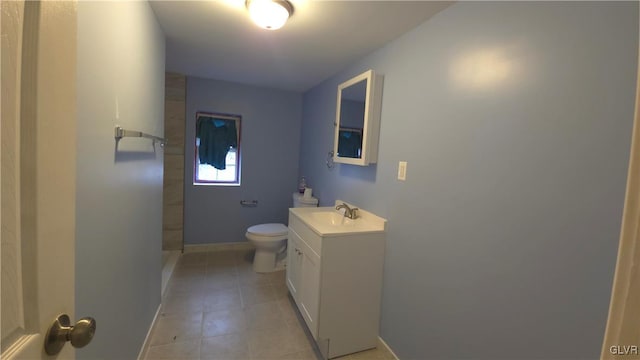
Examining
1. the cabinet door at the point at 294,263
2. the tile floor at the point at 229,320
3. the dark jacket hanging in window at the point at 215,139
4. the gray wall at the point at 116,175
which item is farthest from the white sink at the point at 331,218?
the dark jacket hanging in window at the point at 215,139

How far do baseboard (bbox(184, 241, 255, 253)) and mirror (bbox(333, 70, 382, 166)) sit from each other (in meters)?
2.01

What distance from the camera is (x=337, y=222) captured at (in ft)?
7.35

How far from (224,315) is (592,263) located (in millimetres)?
2251

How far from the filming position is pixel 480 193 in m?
1.30

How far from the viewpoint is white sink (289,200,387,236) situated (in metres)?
1.82

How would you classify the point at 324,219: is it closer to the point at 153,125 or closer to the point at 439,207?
the point at 439,207

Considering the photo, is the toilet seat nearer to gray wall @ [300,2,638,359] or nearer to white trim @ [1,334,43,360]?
gray wall @ [300,2,638,359]

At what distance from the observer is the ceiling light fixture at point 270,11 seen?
1.46 meters

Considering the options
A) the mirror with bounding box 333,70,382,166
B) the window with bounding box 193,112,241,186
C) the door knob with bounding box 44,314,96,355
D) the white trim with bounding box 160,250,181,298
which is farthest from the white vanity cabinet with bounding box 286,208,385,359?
the window with bounding box 193,112,241,186

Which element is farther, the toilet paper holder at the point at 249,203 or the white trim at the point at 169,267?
the toilet paper holder at the point at 249,203

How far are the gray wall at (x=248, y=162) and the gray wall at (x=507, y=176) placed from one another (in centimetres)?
204

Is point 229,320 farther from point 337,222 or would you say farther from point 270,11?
point 270,11

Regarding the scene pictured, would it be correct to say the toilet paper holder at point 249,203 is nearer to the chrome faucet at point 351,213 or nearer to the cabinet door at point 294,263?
the cabinet door at point 294,263

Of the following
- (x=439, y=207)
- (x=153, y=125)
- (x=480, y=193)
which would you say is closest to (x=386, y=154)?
(x=439, y=207)
